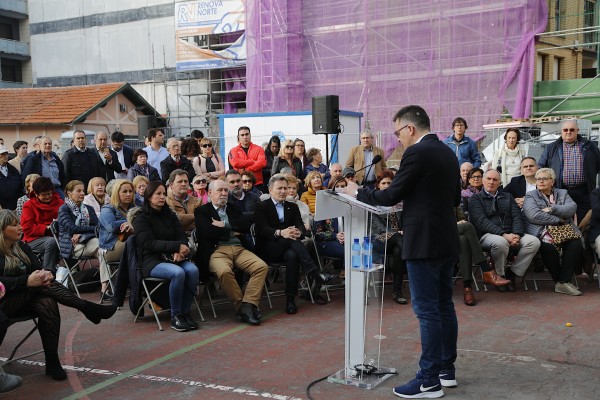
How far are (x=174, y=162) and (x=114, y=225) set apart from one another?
9.11 feet

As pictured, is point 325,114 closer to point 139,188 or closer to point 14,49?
point 139,188

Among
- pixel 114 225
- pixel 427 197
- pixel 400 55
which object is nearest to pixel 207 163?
pixel 114 225

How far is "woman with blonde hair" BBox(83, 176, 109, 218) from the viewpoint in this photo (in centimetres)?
820

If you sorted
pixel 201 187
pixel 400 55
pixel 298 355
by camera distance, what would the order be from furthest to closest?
pixel 400 55, pixel 201 187, pixel 298 355

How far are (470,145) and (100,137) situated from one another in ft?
18.7

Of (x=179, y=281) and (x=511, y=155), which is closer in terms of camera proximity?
(x=179, y=281)

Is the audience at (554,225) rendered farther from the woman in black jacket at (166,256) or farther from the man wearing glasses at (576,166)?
the woman in black jacket at (166,256)

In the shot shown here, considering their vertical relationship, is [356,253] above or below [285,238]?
above

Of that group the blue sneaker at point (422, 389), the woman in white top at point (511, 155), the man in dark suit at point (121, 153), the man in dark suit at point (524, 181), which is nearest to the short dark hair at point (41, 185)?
the man in dark suit at point (121, 153)

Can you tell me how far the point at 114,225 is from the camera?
7.43 metres

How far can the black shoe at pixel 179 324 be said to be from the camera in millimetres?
6547

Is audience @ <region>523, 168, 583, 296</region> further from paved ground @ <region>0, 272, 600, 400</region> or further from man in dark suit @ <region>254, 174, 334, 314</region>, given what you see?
man in dark suit @ <region>254, 174, 334, 314</region>

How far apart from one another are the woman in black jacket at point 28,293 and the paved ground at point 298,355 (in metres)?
0.28

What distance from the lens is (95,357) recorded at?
19.0 feet
